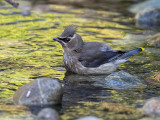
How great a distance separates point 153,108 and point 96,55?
2.64 meters

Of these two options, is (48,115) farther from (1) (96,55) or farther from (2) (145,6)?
(2) (145,6)

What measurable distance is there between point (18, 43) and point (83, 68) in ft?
9.52

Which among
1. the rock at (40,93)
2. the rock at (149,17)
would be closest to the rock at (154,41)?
the rock at (149,17)

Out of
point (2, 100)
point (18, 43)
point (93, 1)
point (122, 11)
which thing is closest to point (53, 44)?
point (18, 43)

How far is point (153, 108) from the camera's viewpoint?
5203 mm

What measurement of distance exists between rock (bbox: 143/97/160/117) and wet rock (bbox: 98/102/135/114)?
249 millimetres

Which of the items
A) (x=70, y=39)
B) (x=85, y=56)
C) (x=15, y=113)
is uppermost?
(x=70, y=39)

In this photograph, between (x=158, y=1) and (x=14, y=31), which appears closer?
(x=14, y=31)

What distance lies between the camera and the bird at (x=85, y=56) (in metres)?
7.57

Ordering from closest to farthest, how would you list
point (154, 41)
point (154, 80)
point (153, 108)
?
point (153, 108) → point (154, 80) → point (154, 41)

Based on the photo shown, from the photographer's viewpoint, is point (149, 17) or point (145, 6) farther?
point (145, 6)

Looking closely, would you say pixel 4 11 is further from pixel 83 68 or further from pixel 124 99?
pixel 124 99

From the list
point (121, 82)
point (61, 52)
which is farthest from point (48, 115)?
point (61, 52)

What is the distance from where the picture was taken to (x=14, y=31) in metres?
11.2
